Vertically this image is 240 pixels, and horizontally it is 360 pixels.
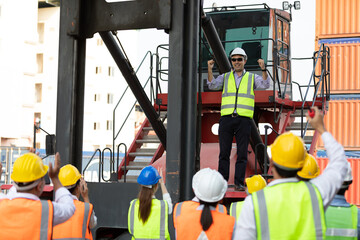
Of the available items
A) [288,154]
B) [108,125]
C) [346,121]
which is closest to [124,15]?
[288,154]

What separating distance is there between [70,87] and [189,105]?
1.70 metres

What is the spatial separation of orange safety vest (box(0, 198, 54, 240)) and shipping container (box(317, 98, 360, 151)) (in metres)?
21.4

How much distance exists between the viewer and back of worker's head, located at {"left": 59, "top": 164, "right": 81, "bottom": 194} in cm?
616

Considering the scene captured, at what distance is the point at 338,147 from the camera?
12.0 feet

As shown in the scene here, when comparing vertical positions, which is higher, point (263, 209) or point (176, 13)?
point (176, 13)

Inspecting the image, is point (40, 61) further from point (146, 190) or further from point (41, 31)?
point (146, 190)

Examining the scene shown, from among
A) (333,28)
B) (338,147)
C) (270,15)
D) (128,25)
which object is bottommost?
(338,147)

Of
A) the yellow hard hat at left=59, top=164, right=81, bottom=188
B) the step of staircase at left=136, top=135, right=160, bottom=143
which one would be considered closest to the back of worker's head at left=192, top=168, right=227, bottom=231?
the yellow hard hat at left=59, top=164, right=81, bottom=188

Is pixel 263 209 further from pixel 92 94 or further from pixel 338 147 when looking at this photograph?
pixel 92 94

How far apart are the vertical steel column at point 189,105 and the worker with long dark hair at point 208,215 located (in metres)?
2.27

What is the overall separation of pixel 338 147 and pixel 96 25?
4.87 m

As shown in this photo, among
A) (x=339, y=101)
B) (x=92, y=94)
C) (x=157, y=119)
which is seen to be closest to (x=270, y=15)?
(x=157, y=119)

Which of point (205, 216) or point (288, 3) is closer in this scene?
point (205, 216)

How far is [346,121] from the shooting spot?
25.1 meters
